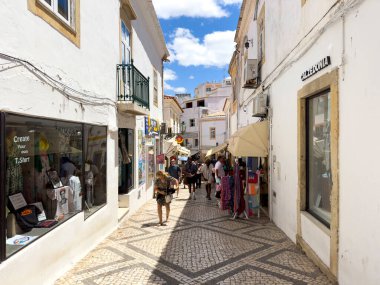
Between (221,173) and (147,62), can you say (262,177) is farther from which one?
(147,62)

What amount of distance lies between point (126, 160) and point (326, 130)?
6.02 metres

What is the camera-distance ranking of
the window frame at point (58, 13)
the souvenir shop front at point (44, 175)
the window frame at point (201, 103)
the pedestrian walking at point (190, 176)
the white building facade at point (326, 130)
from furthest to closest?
the window frame at point (201, 103)
the pedestrian walking at point (190, 176)
the window frame at point (58, 13)
the souvenir shop front at point (44, 175)
the white building facade at point (326, 130)

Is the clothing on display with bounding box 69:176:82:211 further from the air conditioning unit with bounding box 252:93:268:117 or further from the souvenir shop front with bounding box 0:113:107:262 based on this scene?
the air conditioning unit with bounding box 252:93:268:117

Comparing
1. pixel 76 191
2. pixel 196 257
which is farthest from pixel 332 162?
pixel 76 191

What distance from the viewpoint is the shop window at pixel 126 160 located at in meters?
9.62

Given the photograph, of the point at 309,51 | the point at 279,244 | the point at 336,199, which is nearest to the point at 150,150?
the point at 279,244

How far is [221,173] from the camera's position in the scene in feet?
39.5

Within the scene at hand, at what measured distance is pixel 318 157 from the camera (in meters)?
5.91

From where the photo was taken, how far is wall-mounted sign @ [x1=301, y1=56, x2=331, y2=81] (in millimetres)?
4852

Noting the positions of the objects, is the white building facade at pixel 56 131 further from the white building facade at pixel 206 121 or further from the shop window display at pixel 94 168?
the white building facade at pixel 206 121

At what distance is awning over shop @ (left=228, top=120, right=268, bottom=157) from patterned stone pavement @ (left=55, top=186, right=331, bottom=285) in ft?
6.31

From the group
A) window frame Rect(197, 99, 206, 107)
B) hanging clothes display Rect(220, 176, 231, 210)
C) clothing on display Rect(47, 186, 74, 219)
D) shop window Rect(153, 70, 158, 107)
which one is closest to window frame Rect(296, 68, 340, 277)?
hanging clothes display Rect(220, 176, 231, 210)

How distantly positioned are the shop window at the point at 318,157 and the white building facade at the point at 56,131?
443 centimetres

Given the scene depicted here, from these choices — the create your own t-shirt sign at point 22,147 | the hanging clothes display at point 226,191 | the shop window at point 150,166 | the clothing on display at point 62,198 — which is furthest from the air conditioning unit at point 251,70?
the create your own t-shirt sign at point 22,147
